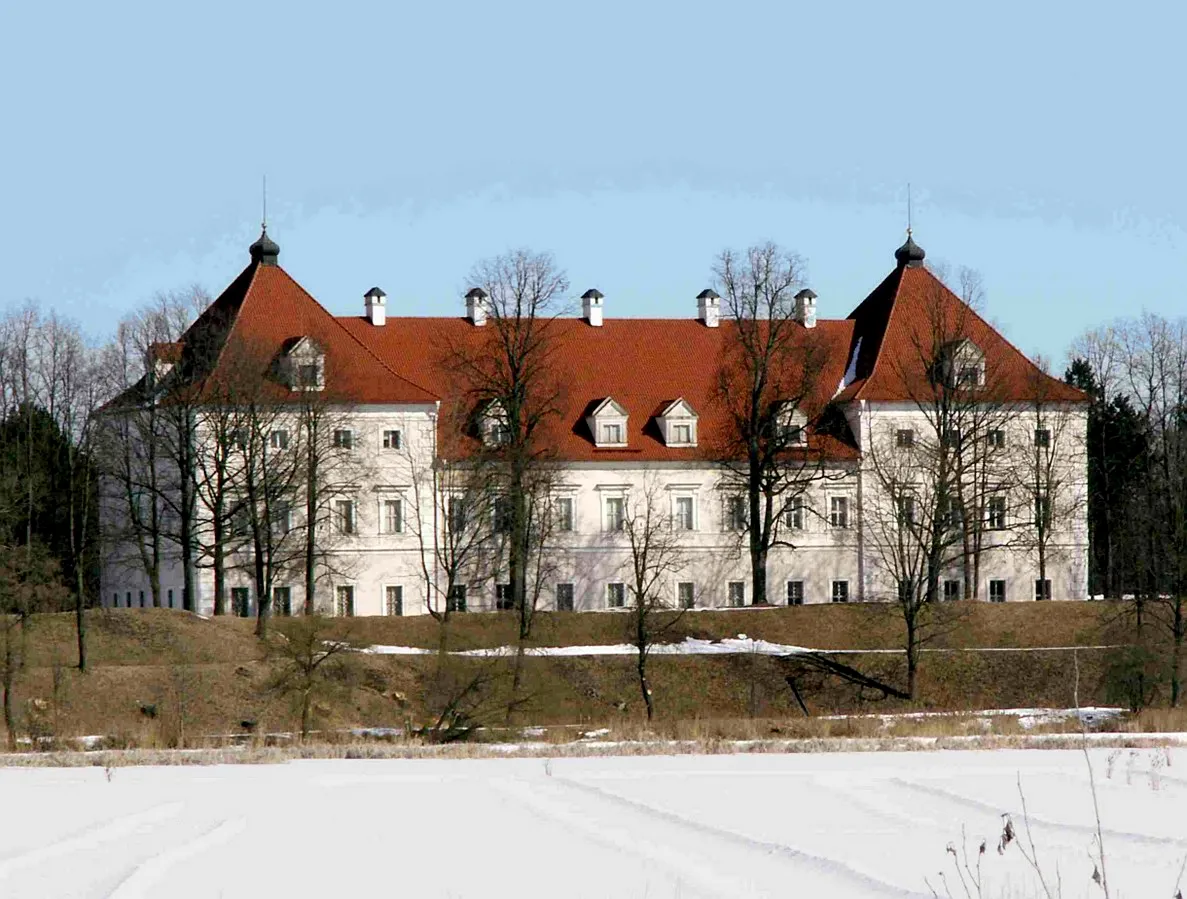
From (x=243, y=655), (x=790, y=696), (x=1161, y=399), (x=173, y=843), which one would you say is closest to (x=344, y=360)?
(x=243, y=655)

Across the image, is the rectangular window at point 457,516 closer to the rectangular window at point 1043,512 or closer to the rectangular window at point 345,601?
A: the rectangular window at point 345,601

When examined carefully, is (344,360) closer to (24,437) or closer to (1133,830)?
(24,437)

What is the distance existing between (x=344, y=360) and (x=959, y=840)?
160 feet

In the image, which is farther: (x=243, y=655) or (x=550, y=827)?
(x=243, y=655)

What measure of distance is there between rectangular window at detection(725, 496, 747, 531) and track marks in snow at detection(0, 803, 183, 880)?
4589 cm

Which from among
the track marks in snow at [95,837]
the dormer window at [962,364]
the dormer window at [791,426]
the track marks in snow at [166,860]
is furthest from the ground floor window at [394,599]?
the track marks in snow at [166,860]

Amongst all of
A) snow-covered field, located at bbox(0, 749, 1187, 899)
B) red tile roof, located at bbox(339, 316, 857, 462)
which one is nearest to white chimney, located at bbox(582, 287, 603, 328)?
red tile roof, located at bbox(339, 316, 857, 462)

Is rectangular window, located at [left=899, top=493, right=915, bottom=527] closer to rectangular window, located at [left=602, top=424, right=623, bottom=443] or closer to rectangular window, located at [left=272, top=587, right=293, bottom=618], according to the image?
rectangular window, located at [left=602, top=424, right=623, bottom=443]

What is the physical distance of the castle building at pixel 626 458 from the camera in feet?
204

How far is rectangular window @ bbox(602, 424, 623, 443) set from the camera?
67.8m

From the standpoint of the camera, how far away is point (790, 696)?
5112 centimetres

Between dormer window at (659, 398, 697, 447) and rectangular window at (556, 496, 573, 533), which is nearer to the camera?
rectangular window at (556, 496, 573, 533)

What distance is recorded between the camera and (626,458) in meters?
67.4

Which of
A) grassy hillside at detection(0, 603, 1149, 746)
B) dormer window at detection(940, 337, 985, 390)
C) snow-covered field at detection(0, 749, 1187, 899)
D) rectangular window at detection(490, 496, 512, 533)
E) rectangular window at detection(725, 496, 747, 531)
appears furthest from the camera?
rectangular window at detection(725, 496, 747, 531)
